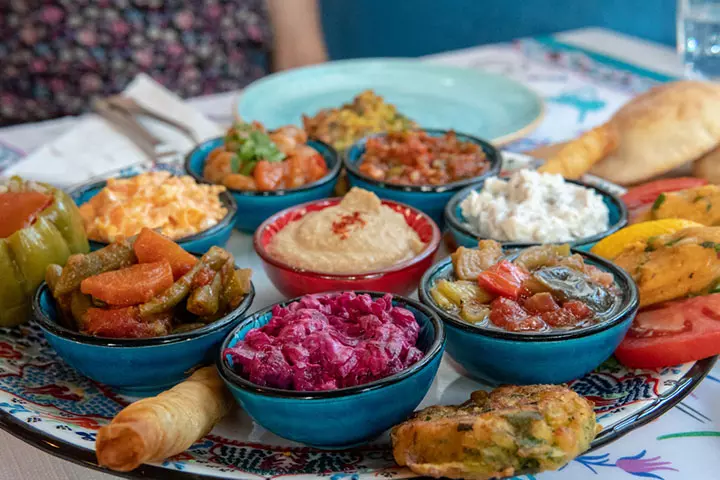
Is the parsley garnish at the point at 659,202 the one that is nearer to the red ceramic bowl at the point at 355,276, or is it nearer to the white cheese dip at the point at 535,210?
the white cheese dip at the point at 535,210

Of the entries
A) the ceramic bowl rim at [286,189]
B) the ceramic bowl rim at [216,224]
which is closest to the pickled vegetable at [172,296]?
the ceramic bowl rim at [216,224]

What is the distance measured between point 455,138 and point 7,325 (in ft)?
6.11

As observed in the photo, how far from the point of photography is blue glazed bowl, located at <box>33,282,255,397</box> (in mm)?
1951

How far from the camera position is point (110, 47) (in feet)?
18.2

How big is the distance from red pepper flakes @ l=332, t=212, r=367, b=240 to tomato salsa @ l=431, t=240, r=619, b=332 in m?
0.44

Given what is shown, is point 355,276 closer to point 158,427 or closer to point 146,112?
point 158,427

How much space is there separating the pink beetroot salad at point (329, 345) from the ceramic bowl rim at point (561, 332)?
94 mm

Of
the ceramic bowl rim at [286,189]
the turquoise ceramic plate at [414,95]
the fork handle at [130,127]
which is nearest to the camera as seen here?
the ceramic bowl rim at [286,189]

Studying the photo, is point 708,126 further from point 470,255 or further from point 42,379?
point 42,379

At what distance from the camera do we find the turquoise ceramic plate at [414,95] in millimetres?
3871

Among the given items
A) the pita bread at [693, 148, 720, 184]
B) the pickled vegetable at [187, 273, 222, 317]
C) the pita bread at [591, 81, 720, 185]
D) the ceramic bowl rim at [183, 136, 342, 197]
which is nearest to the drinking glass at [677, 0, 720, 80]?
the pita bread at [591, 81, 720, 185]

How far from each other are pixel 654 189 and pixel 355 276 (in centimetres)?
125

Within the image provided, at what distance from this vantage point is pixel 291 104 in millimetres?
4195

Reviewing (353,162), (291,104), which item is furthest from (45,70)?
(353,162)
